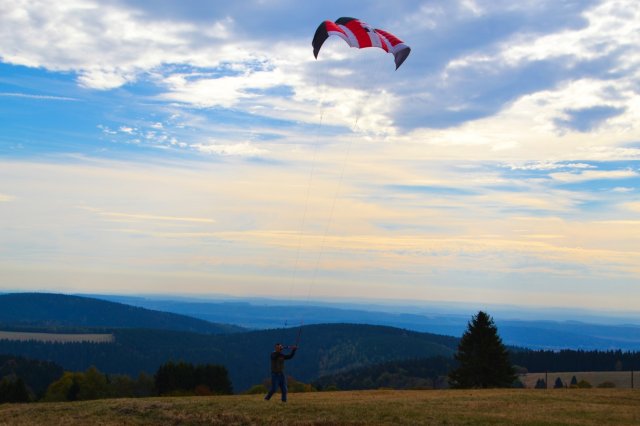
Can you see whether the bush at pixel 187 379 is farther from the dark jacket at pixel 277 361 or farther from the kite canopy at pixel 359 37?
the kite canopy at pixel 359 37

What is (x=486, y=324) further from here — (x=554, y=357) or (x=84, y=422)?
→ (x=554, y=357)

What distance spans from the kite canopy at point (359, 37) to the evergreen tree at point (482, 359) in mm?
36738

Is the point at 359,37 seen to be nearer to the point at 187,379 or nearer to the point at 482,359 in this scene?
the point at 482,359

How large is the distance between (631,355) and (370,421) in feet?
519

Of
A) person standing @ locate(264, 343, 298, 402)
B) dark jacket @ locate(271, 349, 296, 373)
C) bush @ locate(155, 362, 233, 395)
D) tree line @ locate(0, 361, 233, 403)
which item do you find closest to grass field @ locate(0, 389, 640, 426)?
person standing @ locate(264, 343, 298, 402)

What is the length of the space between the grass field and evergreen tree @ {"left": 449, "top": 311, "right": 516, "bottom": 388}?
26074 millimetres

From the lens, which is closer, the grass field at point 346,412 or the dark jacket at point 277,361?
the grass field at point 346,412

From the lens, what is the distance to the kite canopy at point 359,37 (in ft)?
103

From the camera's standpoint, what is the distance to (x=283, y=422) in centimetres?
2659

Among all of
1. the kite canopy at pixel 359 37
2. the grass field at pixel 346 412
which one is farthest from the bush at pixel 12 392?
the kite canopy at pixel 359 37

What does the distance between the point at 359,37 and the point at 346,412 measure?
58.9 feet

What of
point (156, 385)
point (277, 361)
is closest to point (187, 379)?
point (156, 385)

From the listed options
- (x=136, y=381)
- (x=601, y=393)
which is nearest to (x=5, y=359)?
(x=136, y=381)

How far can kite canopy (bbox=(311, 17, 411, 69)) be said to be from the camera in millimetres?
31266
